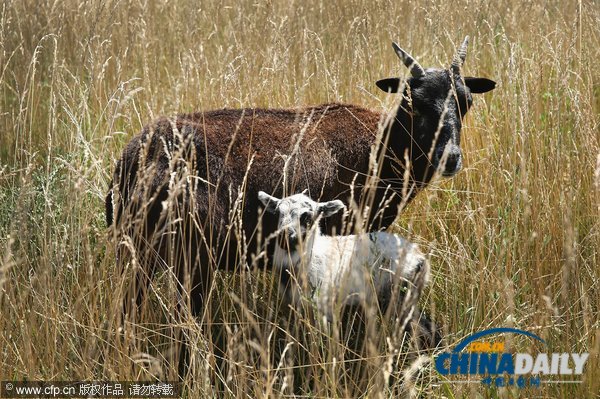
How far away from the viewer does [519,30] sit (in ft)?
21.9

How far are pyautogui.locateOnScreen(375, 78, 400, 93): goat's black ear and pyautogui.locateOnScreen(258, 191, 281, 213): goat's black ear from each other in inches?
59.4

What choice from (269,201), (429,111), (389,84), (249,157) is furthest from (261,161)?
(389,84)

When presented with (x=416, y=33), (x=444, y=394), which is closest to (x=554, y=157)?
(x=444, y=394)

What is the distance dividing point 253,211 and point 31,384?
1.68 metres

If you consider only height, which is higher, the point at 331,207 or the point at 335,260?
the point at 331,207

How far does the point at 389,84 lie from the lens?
17.8 feet

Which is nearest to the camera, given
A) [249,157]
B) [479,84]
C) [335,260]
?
[335,260]

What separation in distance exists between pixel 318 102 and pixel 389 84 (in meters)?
0.92

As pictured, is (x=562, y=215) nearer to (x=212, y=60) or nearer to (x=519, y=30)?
(x=519, y=30)

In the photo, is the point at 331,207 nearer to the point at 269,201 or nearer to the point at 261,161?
the point at 269,201

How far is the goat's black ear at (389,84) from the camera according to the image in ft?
17.5

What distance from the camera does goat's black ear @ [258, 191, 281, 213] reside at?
4207 mm

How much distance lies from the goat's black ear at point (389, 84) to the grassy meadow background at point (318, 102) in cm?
14

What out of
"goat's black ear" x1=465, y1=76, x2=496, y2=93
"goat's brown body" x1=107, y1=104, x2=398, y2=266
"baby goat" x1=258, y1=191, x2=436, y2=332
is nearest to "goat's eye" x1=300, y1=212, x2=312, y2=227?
"baby goat" x1=258, y1=191, x2=436, y2=332
